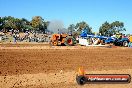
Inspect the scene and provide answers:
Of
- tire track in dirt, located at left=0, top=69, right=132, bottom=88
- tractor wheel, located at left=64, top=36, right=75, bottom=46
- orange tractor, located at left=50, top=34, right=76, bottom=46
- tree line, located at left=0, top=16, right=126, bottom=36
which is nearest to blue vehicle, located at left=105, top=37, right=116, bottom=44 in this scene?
orange tractor, located at left=50, top=34, right=76, bottom=46

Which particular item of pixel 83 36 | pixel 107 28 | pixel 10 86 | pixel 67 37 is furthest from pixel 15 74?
pixel 107 28

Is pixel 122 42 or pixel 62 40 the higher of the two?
pixel 62 40

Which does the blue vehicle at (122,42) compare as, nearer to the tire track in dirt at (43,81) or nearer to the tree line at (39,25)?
the tire track in dirt at (43,81)

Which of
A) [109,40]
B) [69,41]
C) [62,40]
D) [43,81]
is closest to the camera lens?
[43,81]

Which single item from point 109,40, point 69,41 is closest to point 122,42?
point 109,40

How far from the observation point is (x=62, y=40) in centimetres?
3384

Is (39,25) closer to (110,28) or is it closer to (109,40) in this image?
(110,28)

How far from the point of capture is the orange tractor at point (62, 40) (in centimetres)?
3344

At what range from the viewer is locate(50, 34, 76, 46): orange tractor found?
110ft

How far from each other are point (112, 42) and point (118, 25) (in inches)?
1895

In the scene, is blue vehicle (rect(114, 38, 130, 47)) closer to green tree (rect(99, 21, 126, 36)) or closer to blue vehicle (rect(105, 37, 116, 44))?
blue vehicle (rect(105, 37, 116, 44))

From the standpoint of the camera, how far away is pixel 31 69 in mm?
14570

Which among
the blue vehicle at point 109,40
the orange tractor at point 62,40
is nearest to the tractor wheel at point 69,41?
the orange tractor at point 62,40

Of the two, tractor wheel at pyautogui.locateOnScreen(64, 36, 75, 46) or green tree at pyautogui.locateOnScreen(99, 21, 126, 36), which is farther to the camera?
green tree at pyautogui.locateOnScreen(99, 21, 126, 36)
